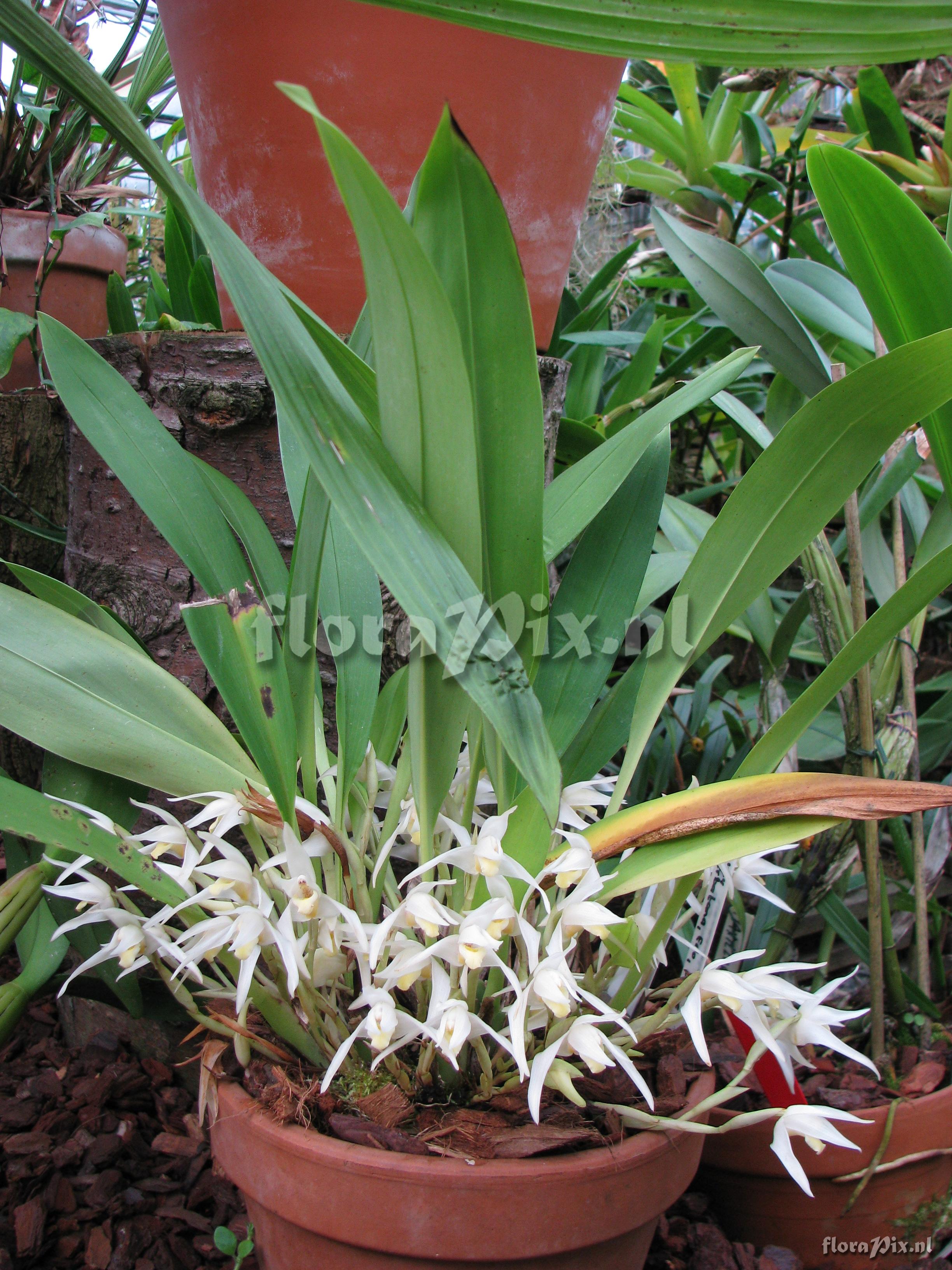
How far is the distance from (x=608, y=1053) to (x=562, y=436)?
0.74 metres

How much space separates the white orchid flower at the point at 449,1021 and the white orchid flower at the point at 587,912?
0.07m

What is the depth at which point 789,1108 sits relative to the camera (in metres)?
0.48

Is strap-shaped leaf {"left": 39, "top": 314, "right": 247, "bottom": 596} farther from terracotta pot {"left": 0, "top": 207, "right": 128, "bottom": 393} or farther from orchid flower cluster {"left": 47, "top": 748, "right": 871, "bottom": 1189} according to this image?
terracotta pot {"left": 0, "top": 207, "right": 128, "bottom": 393}

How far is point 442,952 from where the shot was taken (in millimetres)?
473

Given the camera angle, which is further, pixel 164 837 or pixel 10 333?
pixel 10 333

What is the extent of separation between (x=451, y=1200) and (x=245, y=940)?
0.18 meters

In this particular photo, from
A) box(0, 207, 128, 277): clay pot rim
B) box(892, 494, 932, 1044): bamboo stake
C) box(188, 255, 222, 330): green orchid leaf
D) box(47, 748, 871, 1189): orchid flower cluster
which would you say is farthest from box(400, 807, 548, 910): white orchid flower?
box(0, 207, 128, 277): clay pot rim

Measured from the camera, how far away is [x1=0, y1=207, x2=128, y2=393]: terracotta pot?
3.45ft

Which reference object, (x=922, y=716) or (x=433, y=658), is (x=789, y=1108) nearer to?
(x=433, y=658)

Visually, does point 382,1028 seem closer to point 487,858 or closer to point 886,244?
point 487,858

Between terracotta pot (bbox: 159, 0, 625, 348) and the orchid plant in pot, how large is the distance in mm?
230

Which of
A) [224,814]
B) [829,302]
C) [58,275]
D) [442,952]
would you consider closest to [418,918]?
[442,952]

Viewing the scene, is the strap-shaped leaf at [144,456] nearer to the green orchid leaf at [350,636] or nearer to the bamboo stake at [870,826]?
the green orchid leaf at [350,636]

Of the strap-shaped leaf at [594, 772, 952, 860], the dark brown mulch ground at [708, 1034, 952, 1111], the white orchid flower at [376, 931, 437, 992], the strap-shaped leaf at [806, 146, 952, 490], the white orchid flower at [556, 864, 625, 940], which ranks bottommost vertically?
the dark brown mulch ground at [708, 1034, 952, 1111]
